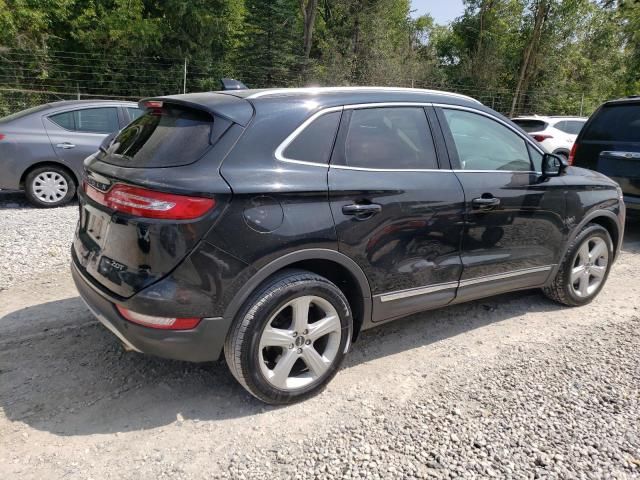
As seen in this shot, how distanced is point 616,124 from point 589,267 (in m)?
3.25

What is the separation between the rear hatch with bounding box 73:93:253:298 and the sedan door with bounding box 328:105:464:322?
678 millimetres

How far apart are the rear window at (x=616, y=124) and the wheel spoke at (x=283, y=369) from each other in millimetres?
5832

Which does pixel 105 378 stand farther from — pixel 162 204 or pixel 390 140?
pixel 390 140

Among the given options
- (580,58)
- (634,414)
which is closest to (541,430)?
(634,414)

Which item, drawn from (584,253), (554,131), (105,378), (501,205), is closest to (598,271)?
(584,253)

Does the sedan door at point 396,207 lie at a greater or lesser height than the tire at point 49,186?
greater

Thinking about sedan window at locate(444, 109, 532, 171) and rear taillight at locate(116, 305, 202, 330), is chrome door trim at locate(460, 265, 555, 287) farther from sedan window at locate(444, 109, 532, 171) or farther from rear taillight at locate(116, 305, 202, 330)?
rear taillight at locate(116, 305, 202, 330)

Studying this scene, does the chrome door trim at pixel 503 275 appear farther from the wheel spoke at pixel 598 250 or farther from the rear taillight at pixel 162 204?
the rear taillight at pixel 162 204

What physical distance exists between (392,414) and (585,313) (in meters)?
2.42

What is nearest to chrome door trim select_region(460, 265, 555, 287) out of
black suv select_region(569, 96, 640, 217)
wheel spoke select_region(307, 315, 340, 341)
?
wheel spoke select_region(307, 315, 340, 341)

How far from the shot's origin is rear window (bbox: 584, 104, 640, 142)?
6.41 metres

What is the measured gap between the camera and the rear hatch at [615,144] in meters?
6.33

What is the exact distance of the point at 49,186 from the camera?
7.14m

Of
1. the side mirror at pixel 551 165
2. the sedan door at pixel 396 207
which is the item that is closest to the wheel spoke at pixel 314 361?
the sedan door at pixel 396 207
